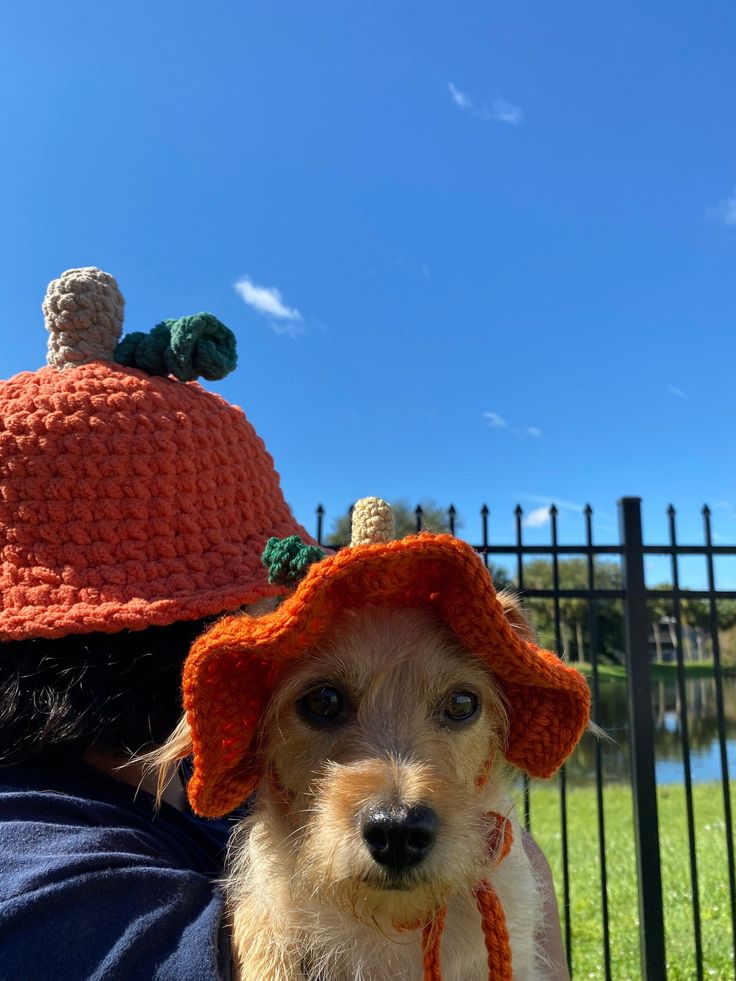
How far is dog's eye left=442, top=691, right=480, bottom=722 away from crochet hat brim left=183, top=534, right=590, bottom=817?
98mm

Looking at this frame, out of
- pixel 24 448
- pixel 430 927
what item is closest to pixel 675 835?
pixel 430 927

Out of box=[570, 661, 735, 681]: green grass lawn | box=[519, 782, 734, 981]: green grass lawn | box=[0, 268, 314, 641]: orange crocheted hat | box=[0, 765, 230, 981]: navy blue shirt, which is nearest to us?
box=[0, 765, 230, 981]: navy blue shirt

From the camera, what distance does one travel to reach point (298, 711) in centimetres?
165

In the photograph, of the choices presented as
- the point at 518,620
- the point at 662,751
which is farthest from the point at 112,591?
the point at 662,751

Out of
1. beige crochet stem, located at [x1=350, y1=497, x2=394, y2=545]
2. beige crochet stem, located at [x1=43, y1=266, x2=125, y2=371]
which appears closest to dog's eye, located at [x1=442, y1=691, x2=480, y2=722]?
beige crochet stem, located at [x1=350, y1=497, x2=394, y2=545]

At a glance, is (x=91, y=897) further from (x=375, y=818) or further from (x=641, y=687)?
(x=641, y=687)

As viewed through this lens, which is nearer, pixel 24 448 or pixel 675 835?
pixel 24 448

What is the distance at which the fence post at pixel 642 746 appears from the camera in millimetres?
5160

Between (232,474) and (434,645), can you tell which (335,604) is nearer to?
(434,645)

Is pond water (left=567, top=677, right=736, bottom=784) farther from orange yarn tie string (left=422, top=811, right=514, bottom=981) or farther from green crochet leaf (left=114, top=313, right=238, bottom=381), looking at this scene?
green crochet leaf (left=114, top=313, right=238, bottom=381)

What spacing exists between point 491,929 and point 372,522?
3.02 ft

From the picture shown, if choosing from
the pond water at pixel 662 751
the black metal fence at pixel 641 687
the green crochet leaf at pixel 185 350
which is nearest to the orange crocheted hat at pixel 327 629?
the green crochet leaf at pixel 185 350

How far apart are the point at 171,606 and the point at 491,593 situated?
27.6 inches

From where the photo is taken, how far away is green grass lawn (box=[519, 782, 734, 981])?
20.3 feet
